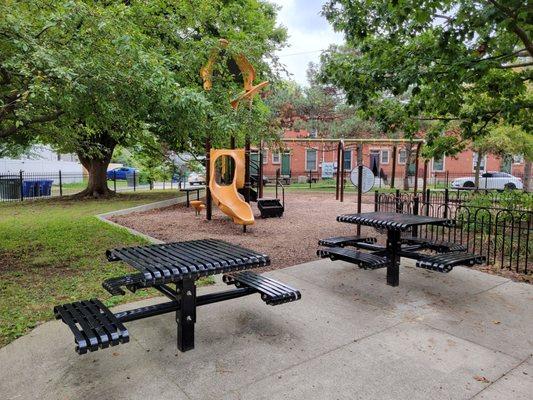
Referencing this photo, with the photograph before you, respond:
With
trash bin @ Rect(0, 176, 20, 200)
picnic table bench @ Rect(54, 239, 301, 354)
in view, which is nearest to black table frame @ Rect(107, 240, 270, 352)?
picnic table bench @ Rect(54, 239, 301, 354)

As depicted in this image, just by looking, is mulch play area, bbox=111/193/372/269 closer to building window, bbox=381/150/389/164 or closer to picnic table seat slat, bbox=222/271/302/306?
picnic table seat slat, bbox=222/271/302/306

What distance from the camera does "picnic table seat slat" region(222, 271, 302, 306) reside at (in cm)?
324

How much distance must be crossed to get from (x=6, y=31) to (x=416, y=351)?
4.84 metres

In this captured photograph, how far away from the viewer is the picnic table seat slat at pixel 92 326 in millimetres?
2350

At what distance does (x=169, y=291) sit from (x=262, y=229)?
577 centimetres

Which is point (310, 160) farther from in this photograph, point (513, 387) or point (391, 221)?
point (513, 387)

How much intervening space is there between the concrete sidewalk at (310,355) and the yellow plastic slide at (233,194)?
15.9ft

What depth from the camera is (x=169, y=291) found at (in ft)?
11.5

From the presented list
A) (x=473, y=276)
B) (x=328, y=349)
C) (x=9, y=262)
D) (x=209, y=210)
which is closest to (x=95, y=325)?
(x=328, y=349)

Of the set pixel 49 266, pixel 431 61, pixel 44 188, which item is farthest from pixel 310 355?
pixel 44 188

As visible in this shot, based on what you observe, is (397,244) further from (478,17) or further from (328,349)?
(478,17)

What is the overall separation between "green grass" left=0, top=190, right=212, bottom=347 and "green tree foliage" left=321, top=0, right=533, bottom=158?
4.86 meters

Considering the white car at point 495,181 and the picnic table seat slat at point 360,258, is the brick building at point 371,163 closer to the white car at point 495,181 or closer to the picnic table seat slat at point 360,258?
the white car at point 495,181

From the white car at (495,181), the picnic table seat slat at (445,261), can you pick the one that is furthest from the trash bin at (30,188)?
the white car at (495,181)
